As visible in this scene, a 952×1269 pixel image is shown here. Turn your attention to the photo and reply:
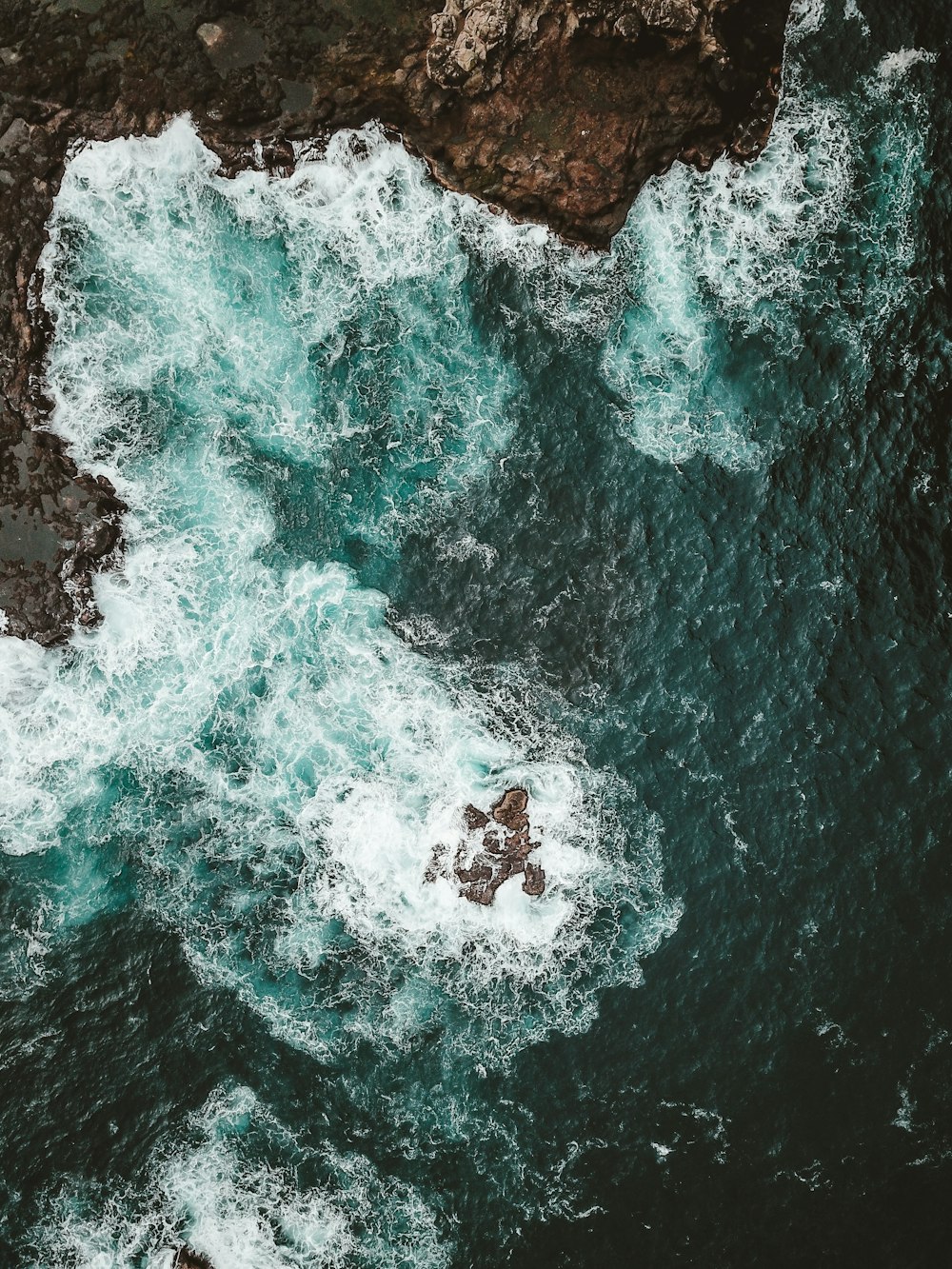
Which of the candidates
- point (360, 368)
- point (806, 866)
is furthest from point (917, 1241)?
point (360, 368)

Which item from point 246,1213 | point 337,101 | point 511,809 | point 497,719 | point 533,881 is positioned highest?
point 337,101

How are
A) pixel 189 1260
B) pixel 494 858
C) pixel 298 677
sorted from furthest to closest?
pixel 298 677 → pixel 494 858 → pixel 189 1260

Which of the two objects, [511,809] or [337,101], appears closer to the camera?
[337,101]

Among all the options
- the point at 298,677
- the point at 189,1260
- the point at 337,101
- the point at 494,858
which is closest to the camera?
the point at 189,1260

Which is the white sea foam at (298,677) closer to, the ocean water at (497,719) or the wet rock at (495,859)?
the ocean water at (497,719)

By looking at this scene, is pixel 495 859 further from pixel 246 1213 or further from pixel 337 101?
pixel 337 101

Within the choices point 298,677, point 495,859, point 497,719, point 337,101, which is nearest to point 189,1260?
point 495,859

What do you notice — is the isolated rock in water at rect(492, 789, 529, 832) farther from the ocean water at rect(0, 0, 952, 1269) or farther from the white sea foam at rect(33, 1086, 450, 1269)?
the white sea foam at rect(33, 1086, 450, 1269)
